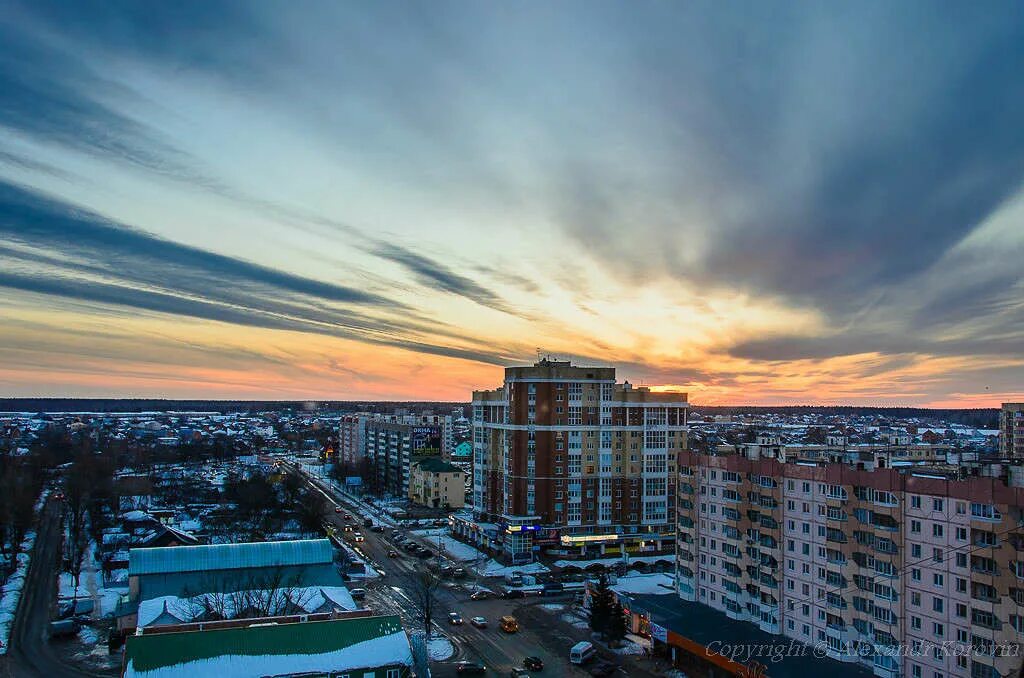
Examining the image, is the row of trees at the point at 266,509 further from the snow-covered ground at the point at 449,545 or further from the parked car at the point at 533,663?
the parked car at the point at 533,663

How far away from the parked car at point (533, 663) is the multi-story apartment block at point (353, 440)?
91.5 meters

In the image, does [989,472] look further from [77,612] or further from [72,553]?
[72,553]

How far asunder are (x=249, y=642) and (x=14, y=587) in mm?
35384

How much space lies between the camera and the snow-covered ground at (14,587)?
43250mm

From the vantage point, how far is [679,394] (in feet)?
228

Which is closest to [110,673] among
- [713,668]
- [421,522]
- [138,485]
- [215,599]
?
[215,599]

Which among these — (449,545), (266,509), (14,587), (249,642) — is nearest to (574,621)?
(249,642)

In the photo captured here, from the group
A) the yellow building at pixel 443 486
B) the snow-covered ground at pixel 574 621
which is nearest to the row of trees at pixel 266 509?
the yellow building at pixel 443 486

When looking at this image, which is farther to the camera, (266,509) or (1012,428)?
(1012,428)

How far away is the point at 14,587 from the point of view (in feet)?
174

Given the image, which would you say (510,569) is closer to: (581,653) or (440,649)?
(440,649)

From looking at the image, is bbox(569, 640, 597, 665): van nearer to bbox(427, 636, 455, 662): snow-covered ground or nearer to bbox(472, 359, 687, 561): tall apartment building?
bbox(427, 636, 455, 662): snow-covered ground

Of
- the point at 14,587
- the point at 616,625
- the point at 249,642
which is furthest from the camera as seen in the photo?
the point at 14,587

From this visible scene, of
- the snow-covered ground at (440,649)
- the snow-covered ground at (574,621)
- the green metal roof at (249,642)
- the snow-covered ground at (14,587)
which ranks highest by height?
the green metal roof at (249,642)
